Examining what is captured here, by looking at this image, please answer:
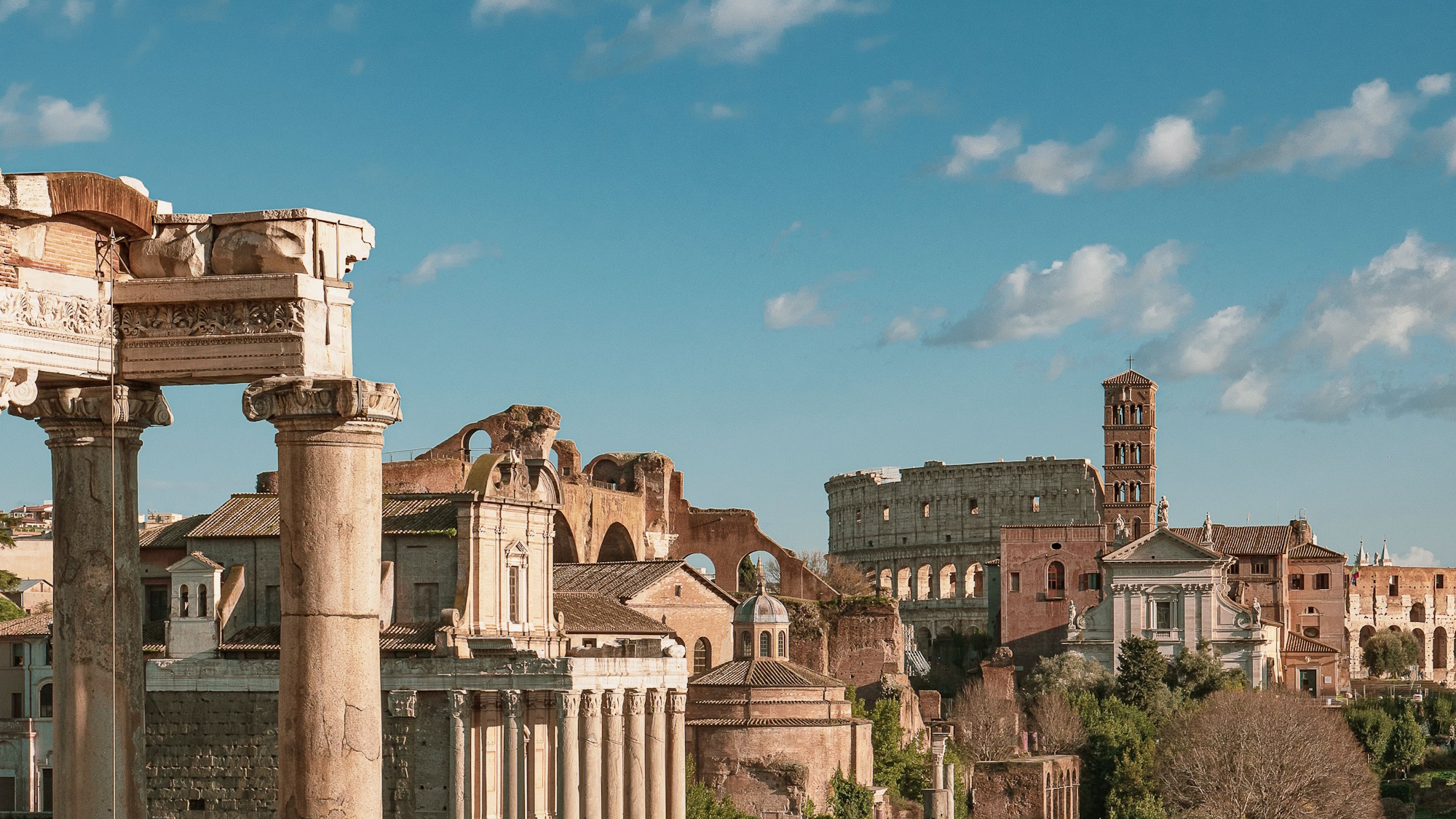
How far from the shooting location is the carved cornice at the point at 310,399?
26.3ft

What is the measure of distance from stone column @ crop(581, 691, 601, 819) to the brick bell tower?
42.0 m

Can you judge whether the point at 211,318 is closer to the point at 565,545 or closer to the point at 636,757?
the point at 636,757

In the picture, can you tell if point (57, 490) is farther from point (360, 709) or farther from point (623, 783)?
point (623, 783)

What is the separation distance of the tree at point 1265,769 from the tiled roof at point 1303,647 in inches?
633

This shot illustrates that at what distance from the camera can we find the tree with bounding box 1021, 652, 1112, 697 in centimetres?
5559

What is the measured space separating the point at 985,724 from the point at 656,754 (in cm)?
2232

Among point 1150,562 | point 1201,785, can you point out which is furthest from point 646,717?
point 1150,562

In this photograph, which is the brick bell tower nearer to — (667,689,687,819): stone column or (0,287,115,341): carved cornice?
(667,689,687,819): stone column

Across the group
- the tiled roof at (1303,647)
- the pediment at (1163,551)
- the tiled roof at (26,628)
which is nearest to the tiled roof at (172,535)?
the tiled roof at (26,628)

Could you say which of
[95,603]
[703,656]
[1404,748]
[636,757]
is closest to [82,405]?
[95,603]

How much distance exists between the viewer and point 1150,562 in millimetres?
60094

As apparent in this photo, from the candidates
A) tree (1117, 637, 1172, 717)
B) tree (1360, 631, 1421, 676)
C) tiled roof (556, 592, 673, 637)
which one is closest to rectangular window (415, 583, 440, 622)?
tiled roof (556, 592, 673, 637)

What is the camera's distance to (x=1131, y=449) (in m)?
69.9

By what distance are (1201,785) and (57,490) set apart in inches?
1567
